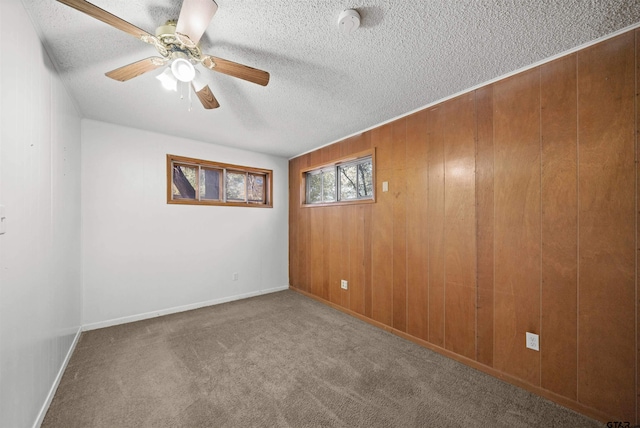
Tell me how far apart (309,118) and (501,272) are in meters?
2.42

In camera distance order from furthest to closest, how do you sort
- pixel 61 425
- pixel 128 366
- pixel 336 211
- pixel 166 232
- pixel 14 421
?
pixel 336 211, pixel 166 232, pixel 128 366, pixel 61 425, pixel 14 421

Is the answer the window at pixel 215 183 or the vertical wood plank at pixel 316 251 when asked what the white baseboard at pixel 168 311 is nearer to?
the vertical wood plank at pixel 316 251

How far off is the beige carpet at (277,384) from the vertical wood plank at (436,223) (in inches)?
12.8

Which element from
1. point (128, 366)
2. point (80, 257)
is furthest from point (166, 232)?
point (128, 366)

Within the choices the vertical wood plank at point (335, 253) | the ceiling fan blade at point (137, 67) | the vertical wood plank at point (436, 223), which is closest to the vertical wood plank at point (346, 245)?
the vertical wood plank at point (335, 253)

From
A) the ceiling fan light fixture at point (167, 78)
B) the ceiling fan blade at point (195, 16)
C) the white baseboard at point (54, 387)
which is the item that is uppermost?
the ceiling fan blade at point (195, 16)

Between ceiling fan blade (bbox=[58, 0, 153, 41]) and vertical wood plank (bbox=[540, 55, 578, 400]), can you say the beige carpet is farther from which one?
ceiling fan blade (bbox=[58, 0, 153, 41])

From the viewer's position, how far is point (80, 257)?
9.15 feet

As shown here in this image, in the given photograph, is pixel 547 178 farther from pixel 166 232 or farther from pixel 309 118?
pixel 166 232

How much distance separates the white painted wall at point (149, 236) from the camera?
9.66ft

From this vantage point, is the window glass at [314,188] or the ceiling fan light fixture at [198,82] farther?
the window glass at [314,188]

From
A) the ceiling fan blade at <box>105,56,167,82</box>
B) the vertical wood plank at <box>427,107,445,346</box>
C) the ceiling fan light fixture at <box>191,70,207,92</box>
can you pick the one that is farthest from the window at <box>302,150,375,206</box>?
the ceiling fan blade at <box>105,56,167,82</box>

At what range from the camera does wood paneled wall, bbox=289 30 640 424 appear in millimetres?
1548

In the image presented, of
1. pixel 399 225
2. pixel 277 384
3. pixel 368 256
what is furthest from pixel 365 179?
pixel 277 384
